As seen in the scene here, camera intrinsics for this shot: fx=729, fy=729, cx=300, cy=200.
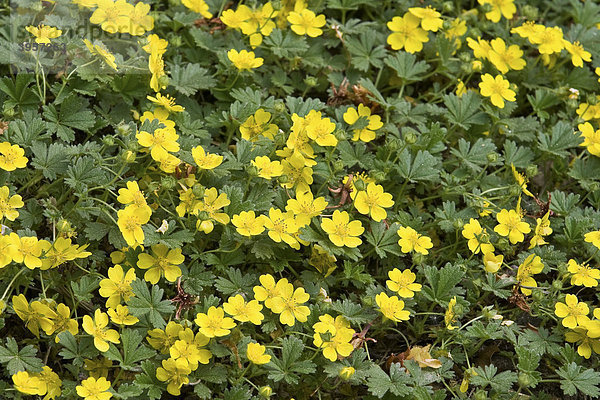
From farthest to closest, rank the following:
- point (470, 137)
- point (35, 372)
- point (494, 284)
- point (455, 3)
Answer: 1. point (455, 3)
2. point (470, 137)
3. point (494, 284)
4. point (35, 372)

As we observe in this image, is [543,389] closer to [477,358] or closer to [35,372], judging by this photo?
[477,358]

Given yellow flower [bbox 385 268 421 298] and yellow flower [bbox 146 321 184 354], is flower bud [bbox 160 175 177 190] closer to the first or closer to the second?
yellow flower [bbox 146 321 184 354]

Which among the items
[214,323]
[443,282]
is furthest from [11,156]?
[443,282]

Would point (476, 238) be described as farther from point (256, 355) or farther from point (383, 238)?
point (256, 355)

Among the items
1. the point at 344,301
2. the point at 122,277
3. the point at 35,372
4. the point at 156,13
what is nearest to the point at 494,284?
the point at 344,301

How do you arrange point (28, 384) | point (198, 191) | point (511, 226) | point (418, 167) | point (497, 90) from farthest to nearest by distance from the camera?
point (497, 90) → point (418, 167) → point (511, 226) → point (198, 191) → point (28, 384)

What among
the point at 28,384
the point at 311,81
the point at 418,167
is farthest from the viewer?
the point at 311,81

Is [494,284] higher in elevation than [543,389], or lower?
higher

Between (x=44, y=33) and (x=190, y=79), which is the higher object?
(x=44, y=33)
